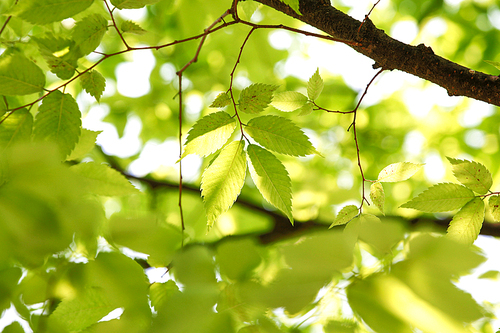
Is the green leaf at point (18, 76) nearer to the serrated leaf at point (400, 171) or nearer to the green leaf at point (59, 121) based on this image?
the green leaf at point (59, 121)

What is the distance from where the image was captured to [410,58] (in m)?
0.77

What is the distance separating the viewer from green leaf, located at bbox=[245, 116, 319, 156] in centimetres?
75

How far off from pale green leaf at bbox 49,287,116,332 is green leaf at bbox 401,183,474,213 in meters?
0.71

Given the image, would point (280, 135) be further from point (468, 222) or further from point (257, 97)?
point (468, 222)

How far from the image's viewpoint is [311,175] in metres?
2.00

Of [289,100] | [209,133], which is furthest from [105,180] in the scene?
[289,100]

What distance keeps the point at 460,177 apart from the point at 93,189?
94 cm

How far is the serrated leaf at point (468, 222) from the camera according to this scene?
0.72m

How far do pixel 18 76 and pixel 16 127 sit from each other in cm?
13

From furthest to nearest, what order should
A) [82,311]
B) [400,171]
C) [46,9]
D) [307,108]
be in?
[307,108] → [400,171] → [46,9] → [82,311]

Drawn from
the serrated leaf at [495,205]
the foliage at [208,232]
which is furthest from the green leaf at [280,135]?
the serrated leaf at [495,205]

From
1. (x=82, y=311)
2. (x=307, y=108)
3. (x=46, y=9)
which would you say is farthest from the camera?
(x=307, y=108)

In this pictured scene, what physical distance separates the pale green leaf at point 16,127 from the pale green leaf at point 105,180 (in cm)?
17

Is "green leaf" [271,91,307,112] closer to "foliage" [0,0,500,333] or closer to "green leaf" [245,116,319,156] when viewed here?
"foliage" [0,0,500,333]
